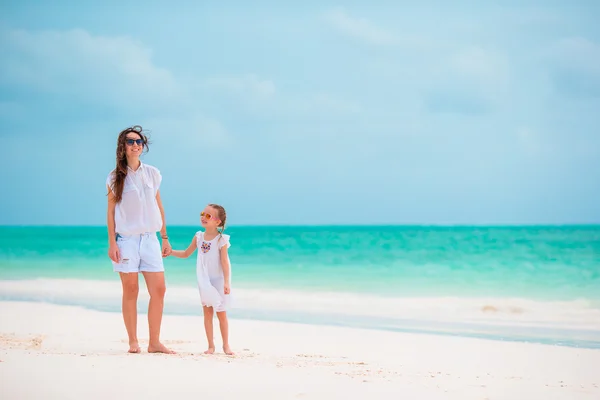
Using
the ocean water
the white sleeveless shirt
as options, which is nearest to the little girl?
the white sleeveless shirt

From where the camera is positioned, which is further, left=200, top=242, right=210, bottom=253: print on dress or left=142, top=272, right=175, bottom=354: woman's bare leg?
left=200, top=242, right=210, bottom=253: print on dress

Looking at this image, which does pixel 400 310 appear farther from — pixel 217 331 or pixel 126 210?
pixel 126 210

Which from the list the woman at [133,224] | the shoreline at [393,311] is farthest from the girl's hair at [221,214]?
the shoreline at [393,311]

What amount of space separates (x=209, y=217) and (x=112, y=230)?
2.60ft

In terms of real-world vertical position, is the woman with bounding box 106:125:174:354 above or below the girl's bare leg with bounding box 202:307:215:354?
above

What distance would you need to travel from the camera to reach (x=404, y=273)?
61.8 feet

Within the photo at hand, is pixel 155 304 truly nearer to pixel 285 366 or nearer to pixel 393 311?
pixel 285 366

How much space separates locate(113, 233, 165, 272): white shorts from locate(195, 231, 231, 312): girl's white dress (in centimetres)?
44

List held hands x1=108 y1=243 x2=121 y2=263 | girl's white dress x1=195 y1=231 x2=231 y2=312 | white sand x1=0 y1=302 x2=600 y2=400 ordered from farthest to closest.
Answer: girl's white dress x1=195 y1=231 x2=231 y2=312 < held hands x1=108 y1=243 x2=121 y2=263 < white sand x1=0 y1=302 x2=600 y2=400

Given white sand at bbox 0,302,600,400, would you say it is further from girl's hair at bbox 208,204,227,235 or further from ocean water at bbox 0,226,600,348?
ocean water at bbox 0,226,600,348

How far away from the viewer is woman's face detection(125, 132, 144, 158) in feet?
16.6

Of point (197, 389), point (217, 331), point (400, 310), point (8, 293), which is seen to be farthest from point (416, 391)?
point (8, 293)

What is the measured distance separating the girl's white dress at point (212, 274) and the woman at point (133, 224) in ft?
1.30

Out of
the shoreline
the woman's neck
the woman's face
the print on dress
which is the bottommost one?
the shoreline
